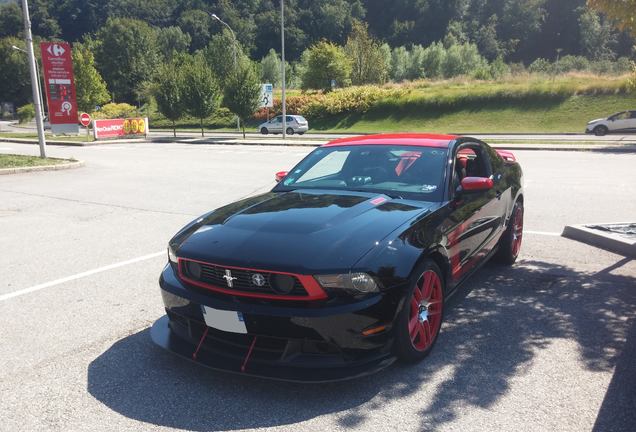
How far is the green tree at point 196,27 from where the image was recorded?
13125cm

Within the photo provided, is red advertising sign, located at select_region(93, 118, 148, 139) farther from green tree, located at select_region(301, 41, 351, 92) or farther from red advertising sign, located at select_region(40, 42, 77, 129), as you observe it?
green tree, located at select_region(301, 41, 351, 92)

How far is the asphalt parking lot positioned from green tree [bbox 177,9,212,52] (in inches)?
5304

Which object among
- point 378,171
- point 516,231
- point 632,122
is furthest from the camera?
point 632,122

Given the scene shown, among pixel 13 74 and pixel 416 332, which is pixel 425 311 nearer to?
pixel 416 332

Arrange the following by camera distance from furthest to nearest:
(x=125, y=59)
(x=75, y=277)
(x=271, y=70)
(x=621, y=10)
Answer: (x=125, y=59) → (x=271, y=70) → (x=621, y=10) → (x=75, y=277)

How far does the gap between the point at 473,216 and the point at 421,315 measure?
130 centimetres

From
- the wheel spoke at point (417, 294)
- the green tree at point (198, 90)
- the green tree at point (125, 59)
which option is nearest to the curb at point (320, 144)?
the green tree at point (198, 90)

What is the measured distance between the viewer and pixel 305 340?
9.72 feet

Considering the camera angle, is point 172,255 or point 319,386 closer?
point 319,386

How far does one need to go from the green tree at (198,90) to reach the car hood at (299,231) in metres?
33.2

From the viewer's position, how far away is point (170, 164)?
1759cm

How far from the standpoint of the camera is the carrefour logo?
23641mm

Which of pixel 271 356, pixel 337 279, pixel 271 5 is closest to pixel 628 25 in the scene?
pixel 337 279

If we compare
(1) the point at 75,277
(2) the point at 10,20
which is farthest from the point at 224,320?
(2) the point at 10,20
